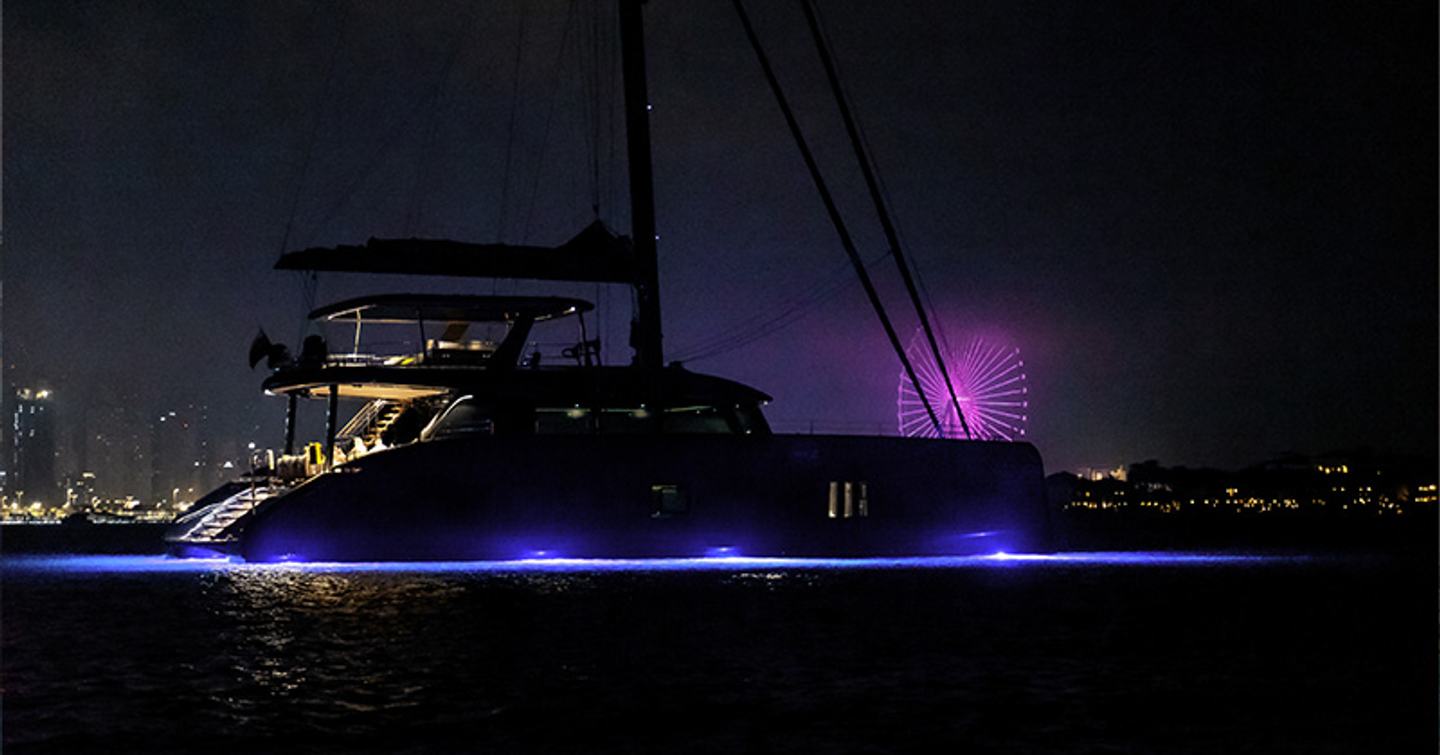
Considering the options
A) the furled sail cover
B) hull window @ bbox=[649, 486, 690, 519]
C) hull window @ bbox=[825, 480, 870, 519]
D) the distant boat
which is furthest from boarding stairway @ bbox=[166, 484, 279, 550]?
hull window @ bbox=[825, 480, 870, 519]

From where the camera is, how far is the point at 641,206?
32.9 metres

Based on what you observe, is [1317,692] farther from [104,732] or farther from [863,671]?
[104,732]

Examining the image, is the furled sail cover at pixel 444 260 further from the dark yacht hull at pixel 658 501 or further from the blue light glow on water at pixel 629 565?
the blue light glow on water at pixel 629 565

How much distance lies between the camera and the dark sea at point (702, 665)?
1241 centimetres

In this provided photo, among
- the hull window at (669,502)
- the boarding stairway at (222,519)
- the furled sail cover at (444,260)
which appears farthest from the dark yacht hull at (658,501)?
the furled sail cover at (444,260)

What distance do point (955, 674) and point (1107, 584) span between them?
46.0 ft

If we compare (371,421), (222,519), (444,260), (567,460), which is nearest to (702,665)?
(567,460)

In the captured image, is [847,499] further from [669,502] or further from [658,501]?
[658,501]

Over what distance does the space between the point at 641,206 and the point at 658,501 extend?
6198 mm

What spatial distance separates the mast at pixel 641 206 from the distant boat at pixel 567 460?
41mm

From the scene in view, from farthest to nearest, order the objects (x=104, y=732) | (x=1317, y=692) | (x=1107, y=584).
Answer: (x=1107, y=584) < (x=1317, y=692) < (x=104, y=732)

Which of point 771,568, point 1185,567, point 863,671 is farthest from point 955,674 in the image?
point 1185,567

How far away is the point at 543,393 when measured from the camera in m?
31.3

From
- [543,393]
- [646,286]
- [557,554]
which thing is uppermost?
[646,286]
